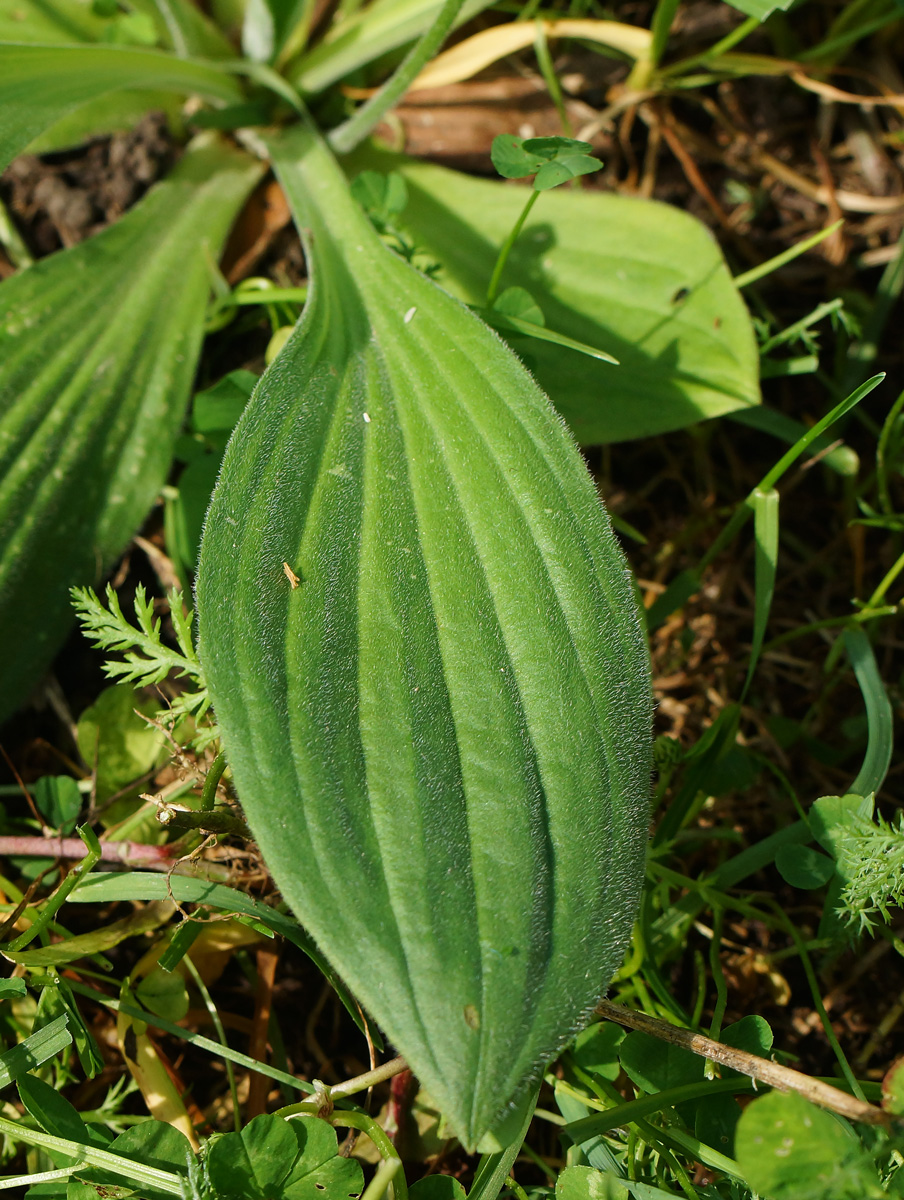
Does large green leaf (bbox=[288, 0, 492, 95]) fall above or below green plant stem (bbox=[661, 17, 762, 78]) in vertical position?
above

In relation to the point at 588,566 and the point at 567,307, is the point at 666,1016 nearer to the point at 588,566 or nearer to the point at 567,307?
the point at 588,566

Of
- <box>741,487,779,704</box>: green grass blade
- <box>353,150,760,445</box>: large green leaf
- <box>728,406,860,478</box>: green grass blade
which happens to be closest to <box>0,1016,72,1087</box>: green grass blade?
<box>741,487,779,704</box>: green grass blade

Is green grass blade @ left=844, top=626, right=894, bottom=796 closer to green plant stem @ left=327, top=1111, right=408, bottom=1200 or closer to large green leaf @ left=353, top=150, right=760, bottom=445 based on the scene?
large green leaf @ left=353, top=150, right=760, bottom=445

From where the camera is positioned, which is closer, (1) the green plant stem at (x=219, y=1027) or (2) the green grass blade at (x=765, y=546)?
(1) the green plant stem at (x=219, y=1027)

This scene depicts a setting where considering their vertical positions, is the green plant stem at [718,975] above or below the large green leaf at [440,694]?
below

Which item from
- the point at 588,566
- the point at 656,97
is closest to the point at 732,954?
the point at 588,566

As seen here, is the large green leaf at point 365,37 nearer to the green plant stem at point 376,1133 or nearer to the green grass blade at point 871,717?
the green grass blade at point 871,717

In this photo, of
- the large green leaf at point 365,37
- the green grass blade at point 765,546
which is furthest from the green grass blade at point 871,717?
the large green leaf at point 365,37
